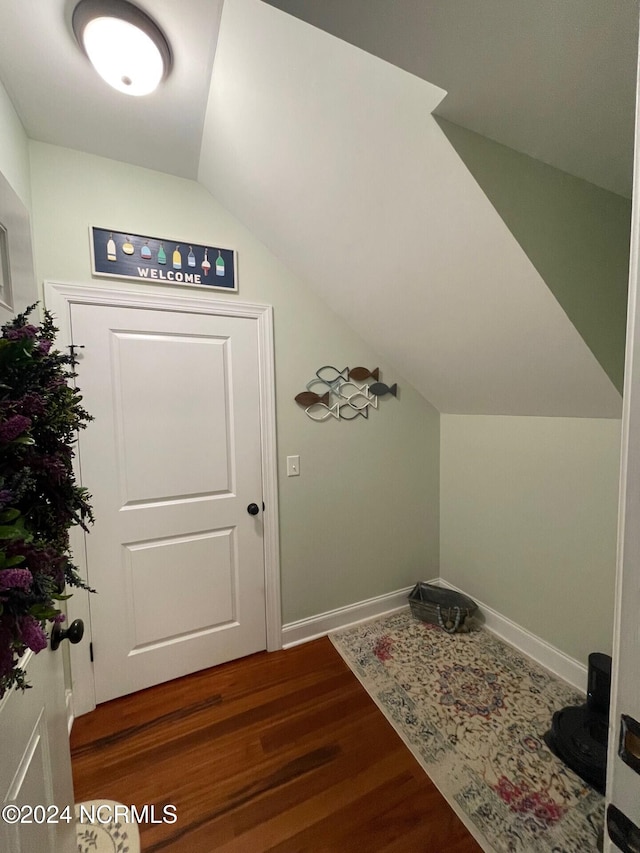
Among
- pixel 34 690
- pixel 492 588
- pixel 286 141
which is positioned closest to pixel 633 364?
pixel 34 690

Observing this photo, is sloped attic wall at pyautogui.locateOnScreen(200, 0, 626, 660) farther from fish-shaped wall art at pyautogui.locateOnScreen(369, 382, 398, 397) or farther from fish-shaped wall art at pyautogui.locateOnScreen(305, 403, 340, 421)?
fish-shaped wall art at pyautogui.locateOnScreen(305, 403, 340, 421)

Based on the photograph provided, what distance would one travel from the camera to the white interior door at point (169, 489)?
149cm

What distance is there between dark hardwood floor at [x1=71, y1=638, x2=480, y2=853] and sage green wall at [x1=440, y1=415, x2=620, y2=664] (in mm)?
1034

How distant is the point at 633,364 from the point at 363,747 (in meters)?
1.71

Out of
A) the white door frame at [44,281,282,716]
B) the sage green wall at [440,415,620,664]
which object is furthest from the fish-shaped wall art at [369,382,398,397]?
the white door frame at [44,281,282,716]

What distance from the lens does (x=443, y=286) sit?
4.52 ft

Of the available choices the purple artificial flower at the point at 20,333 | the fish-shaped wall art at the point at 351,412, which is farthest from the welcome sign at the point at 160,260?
the purple artificial flower at the point at 20,333

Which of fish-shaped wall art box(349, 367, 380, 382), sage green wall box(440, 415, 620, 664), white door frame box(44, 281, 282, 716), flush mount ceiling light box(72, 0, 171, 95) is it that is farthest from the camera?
fish-shaped wall art box(349, 367, 380, 382)

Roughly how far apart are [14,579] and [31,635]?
8 cm

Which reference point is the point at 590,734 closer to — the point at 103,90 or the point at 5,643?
the point at 5,643

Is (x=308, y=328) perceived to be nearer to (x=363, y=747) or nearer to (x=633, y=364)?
(x=633, y=364)

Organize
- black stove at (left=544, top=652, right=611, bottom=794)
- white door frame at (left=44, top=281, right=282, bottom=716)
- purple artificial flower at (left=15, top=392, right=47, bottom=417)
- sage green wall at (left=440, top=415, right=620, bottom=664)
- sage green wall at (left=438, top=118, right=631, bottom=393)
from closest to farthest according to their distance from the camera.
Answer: purple artificial flower at (left=15, top=392, right=47, bottom=417), sage green wall at (left=438, top=118, right=631, bottom=393), black stove at (left=544, top=652, right=611, bottom=794), white door frame at (left=44, top=281, right=282, bottom=716), sage green wall at (left=440, top=415, right=620, bottom=664)

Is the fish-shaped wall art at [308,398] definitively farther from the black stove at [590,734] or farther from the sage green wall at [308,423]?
the black stove at [590,734]

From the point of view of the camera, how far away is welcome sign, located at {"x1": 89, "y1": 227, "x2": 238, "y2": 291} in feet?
4.73
